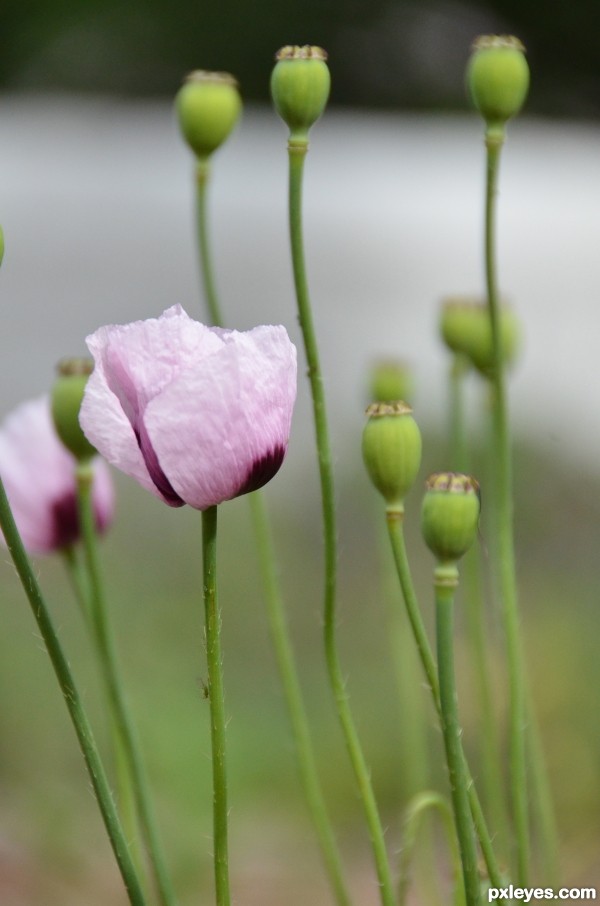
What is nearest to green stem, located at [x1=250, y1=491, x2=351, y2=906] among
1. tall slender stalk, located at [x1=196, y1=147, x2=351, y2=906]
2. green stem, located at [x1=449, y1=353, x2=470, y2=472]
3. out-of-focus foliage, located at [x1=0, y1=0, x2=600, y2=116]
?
tall slender stalk, located at [x1=196, y1=147, x2=351, y2=906]

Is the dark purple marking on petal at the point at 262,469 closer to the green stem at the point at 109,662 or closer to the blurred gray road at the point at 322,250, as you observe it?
the green stem at the point at 109,662

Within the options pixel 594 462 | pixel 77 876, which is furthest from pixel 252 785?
pixel 594 462

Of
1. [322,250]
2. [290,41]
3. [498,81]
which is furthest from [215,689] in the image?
[290,41]

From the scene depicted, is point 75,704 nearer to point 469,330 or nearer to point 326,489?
point 326,489

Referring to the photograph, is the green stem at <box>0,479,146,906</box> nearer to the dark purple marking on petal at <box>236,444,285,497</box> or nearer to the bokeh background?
the dark purple marking on petal at <box>236,444,285,497</box>

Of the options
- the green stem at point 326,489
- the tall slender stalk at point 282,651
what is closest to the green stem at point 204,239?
the tall slender stalk at point 282,651

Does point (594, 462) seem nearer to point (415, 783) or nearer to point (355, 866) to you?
point (355, 866)
